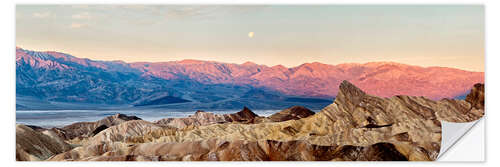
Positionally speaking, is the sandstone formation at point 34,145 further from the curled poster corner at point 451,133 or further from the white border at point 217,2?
the curled poster corner at point 451,133

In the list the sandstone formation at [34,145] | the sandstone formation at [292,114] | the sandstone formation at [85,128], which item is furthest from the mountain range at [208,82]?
the sandstone formation at [34,145]

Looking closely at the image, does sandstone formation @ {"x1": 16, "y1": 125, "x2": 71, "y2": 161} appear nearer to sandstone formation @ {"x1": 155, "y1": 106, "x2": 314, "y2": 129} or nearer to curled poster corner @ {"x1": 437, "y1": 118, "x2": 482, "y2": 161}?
sandstone formation @ {"x1": 155, "y1": 106, "x2": 314, "y2": 129}

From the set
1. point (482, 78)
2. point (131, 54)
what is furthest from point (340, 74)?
point (131, 54)

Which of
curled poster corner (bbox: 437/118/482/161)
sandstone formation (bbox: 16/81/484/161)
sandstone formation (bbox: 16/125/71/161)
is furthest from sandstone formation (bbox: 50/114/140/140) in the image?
curled poster corner (bbox: 437/118/482/161)

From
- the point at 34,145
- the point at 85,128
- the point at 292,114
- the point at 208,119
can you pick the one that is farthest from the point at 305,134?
the point at 34,145

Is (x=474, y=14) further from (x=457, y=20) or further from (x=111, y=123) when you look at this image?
(x=111, y=123)

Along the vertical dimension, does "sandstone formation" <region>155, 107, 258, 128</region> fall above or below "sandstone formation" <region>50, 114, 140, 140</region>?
above
